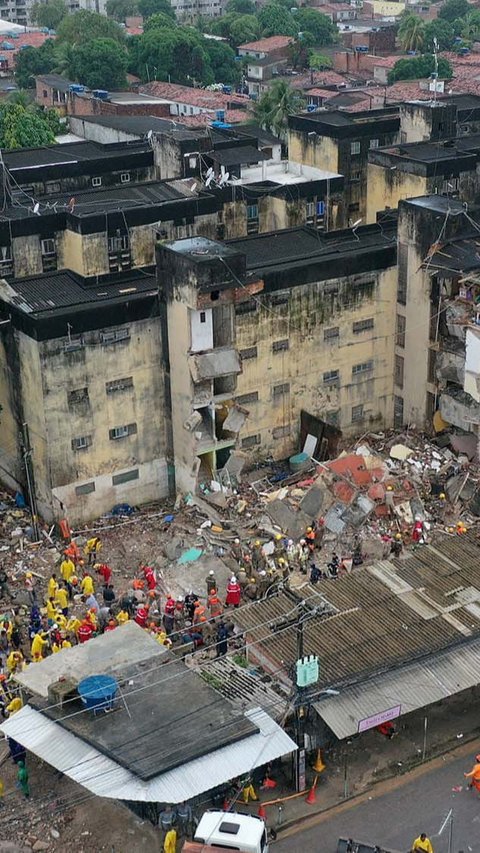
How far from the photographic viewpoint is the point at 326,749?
1160 inches

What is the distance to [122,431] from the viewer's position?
4128 centimetres

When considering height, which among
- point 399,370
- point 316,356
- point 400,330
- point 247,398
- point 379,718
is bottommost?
point 379,718

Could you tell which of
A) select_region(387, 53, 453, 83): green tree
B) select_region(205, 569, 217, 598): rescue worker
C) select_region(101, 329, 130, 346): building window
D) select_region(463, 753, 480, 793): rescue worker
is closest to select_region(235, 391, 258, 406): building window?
select_region(101, 329, 130, 346): building window

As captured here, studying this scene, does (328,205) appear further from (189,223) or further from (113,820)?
(113,820)

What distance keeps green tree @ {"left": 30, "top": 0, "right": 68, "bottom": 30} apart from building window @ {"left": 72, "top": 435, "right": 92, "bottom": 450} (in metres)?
135

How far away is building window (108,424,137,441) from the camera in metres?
41.0

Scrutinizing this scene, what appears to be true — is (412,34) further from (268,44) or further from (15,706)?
(15,706)

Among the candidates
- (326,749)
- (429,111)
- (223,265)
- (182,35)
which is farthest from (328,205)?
(182,35)

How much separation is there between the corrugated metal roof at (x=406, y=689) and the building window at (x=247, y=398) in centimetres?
1585

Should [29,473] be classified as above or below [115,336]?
below

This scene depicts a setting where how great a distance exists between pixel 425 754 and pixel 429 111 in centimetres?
4067

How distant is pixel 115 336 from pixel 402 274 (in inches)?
503

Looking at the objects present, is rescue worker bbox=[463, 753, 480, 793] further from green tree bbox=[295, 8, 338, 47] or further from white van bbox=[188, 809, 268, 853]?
green tree bbox=[295, 8, 338, 47]

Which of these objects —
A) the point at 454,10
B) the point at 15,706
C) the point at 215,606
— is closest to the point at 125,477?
the point at 215,606
